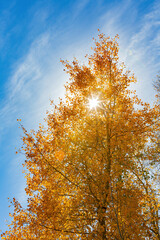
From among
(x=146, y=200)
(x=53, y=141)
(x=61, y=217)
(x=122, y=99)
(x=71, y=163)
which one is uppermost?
(x=122, y=99)

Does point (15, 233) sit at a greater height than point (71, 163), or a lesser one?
lesser

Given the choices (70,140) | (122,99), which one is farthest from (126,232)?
(122,99)

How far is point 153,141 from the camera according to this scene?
10914 mm

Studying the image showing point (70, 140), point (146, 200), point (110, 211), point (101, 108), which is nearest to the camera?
point (110, 211)

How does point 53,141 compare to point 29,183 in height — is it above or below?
above

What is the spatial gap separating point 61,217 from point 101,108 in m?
5.52

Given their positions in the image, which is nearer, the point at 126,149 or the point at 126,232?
the point at 126,232

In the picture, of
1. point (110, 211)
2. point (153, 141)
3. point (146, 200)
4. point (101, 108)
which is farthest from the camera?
point (153, 141)

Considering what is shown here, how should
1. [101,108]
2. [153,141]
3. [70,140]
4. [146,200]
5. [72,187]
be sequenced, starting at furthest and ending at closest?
[153,141]
[146,200]
[101,108]
[70,140]
[72,187]

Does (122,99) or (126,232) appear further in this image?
(122,99)

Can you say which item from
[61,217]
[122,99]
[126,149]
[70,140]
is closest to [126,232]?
[61,217]

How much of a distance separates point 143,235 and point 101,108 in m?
6.46

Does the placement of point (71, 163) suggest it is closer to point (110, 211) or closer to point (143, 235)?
point (110, 211)

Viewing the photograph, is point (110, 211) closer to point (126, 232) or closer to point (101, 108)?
point (126, 232)
